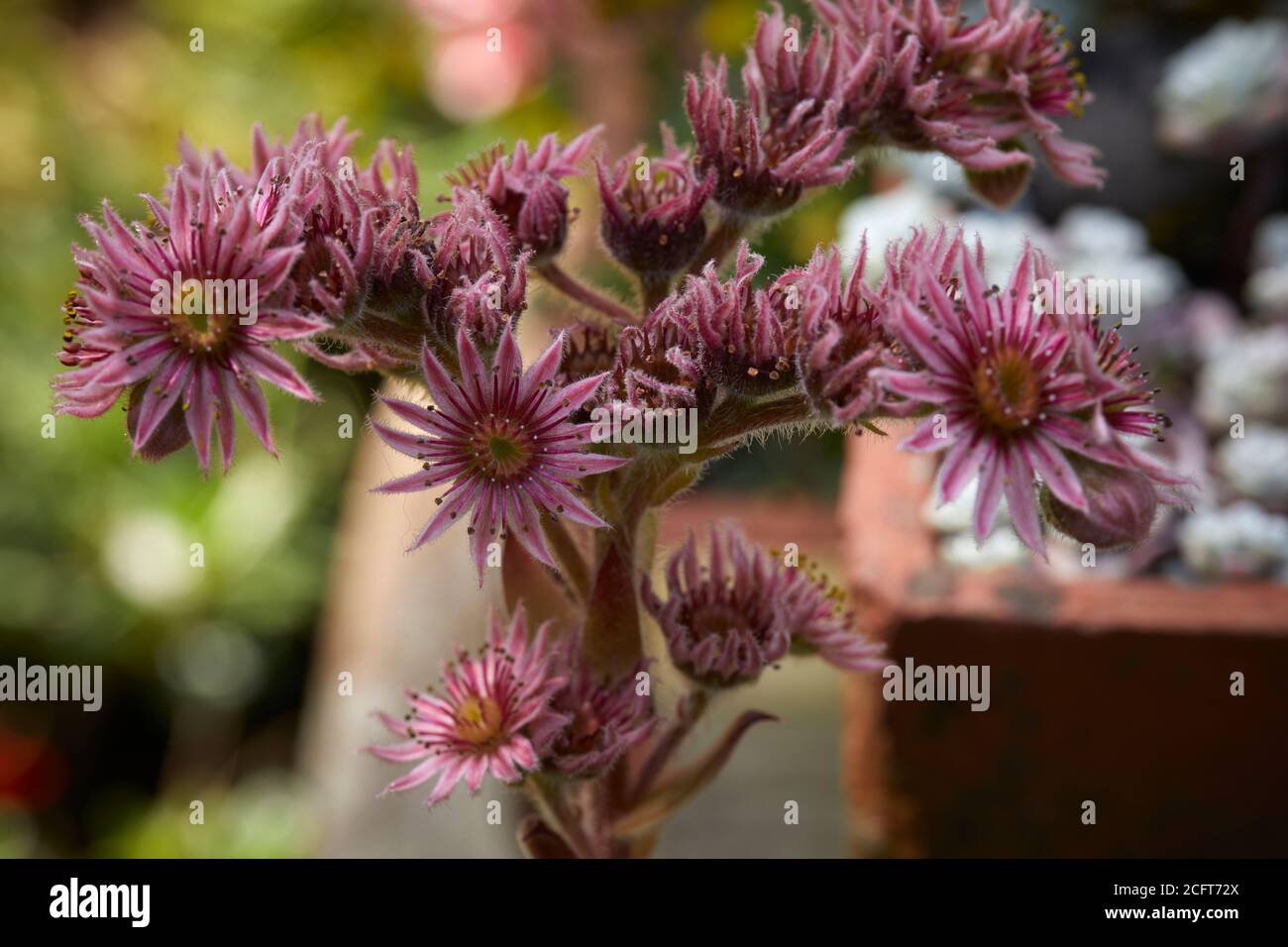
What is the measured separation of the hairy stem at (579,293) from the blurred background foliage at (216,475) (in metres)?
1.79

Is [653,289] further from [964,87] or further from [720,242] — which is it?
[964,87]

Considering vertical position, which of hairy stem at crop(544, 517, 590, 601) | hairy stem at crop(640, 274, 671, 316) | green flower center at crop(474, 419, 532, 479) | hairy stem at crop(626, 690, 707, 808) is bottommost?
hairy stem at crop(626, 690, 707, 808)

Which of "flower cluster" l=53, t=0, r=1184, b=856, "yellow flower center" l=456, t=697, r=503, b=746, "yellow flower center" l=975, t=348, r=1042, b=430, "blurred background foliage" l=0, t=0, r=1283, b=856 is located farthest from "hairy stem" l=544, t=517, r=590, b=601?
"blurred background foliage" l=0, t=0, r=1283, b=856

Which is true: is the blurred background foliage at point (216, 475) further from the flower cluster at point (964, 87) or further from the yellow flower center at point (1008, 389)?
the yellow flower center at point (1008, 389)

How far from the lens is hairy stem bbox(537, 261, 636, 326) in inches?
42.7

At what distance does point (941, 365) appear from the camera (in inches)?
33.1

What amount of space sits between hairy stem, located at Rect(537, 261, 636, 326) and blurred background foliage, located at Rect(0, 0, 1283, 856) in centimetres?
179

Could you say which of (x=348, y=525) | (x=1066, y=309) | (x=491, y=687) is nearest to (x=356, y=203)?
(x=491, y=687)

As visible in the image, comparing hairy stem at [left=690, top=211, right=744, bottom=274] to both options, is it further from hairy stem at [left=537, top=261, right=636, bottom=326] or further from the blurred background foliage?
the blurred background foliage

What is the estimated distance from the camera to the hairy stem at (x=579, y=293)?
1084mm

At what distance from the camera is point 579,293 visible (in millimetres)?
1102

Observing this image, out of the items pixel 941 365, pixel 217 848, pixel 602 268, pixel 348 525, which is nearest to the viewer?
pixel 941 365
